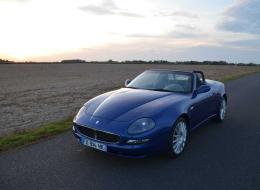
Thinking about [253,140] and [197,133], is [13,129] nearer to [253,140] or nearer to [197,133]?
[197,133]

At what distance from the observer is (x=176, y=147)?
519 cm

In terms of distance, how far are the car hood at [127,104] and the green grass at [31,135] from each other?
4.66 ft

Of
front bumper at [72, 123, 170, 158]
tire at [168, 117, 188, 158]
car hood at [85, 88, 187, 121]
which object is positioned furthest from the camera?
tire at [168, 117, 188, 158]

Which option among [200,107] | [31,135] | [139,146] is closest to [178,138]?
[139,146]

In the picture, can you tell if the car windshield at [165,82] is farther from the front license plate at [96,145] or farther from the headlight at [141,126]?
the front license plate at [96,145]

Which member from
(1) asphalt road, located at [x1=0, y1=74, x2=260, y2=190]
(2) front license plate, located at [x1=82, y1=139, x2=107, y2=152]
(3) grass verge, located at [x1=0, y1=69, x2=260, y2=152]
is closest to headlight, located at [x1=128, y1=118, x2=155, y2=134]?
(2) front license plate, located at [x1=82, y1=139, x2=107, y2=152]

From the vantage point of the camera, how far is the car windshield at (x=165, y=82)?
6164 millimetres

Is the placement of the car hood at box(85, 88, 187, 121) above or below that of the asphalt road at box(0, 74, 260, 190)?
above

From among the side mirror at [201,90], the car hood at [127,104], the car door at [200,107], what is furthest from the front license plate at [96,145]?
the side mirror at [201,90]

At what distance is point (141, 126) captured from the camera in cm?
463

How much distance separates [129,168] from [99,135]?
66cm

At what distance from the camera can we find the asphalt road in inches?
161

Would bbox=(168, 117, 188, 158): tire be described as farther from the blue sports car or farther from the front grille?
the front grille

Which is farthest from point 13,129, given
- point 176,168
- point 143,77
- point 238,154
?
point 238,154
